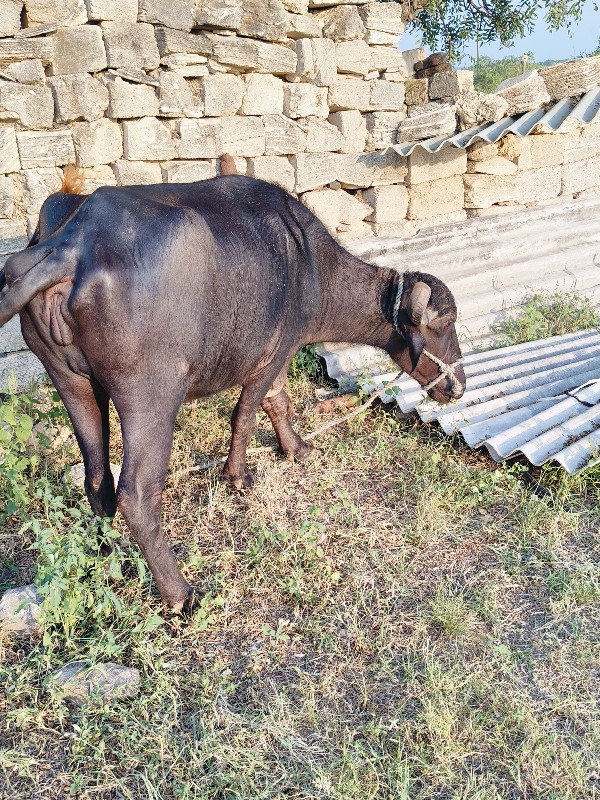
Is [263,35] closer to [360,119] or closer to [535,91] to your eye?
[360,119]

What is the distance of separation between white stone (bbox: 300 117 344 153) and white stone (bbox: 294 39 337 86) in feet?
1.08

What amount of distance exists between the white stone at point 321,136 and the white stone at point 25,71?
2295mm

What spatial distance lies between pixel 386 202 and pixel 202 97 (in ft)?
7.02

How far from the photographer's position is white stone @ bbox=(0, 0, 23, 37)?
15.8 ft

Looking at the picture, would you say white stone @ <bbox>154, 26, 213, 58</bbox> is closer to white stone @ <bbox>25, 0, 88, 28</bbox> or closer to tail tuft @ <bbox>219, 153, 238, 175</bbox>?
white stone @ <bbox>25, 0, 88, 28</bbox>

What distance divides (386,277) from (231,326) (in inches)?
57.6

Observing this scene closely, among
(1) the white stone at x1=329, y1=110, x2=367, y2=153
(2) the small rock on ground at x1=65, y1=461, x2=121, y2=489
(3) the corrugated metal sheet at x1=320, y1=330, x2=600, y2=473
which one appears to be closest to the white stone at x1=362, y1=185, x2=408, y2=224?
(1) the white stone at x1=329, y1=110, x2=367, y2=153

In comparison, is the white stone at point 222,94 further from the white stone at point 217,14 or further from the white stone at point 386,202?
the white stone at point 386,202

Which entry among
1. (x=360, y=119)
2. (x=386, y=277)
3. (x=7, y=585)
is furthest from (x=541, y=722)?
(x=360, y=119)

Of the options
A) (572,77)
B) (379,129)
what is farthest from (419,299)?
(572,77)

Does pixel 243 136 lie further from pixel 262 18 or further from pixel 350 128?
pixel 350 128

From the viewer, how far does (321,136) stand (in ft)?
21.5

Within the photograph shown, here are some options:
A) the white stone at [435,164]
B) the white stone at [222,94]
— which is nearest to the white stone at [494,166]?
the white stone at [435,164]

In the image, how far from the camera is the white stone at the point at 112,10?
198 inches
